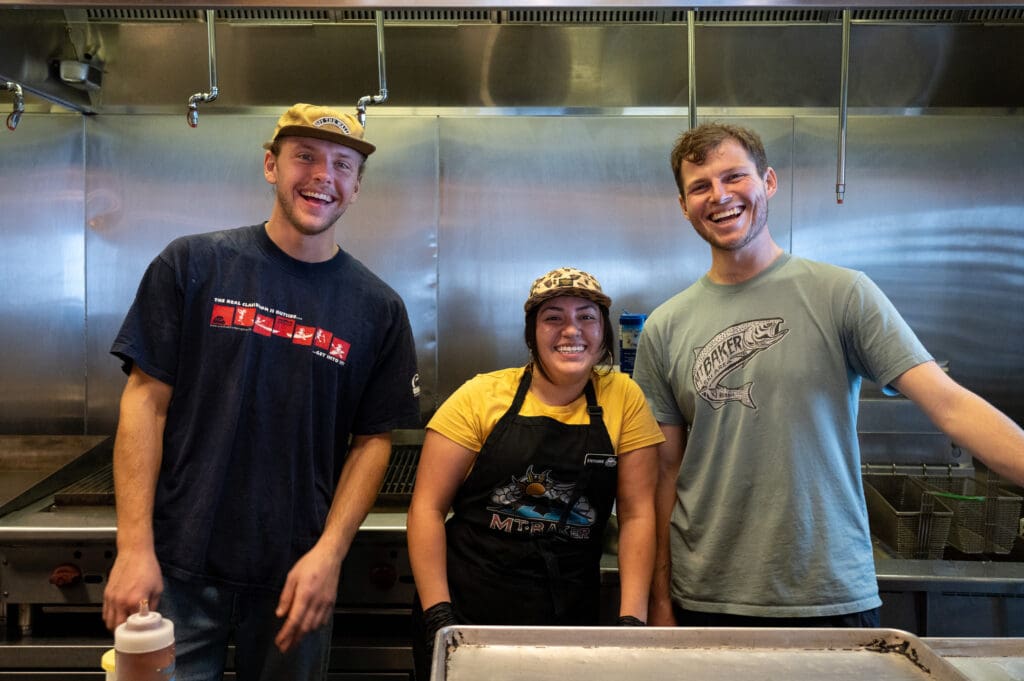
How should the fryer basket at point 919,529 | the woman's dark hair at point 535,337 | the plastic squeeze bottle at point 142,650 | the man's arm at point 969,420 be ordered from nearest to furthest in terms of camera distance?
the plastic squeeze bottle at point 142,650 → the man's arm at point 969,420 → the woman's dark hair at point 535,337 → the fryer basket at point 919,529

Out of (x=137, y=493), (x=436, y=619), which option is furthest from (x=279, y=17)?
(x=436, y=619)

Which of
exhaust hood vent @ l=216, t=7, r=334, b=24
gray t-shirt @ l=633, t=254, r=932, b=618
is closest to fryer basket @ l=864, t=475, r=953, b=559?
gray t-shirt @ l=633, t=254, r=932, b=618

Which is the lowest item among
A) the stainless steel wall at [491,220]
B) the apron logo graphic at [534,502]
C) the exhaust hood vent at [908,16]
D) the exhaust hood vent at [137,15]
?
the apron logo graphic at [534,502]

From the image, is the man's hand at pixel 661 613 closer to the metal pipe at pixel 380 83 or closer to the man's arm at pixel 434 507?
the man's arm at pixel 434 507

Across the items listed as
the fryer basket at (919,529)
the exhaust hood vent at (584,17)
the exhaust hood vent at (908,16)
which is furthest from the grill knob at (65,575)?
the exhaust hood vent at (908,16)

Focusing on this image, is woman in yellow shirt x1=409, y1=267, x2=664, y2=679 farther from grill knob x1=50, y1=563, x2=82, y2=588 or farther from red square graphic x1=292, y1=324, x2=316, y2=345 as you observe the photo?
grill knob x1=50, y1=563, x2=82, y2=588

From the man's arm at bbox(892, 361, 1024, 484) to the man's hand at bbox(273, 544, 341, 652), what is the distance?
1.05 meters

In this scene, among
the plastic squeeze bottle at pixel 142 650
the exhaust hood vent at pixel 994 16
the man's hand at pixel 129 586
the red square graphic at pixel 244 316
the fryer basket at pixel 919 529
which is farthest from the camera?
the exhaust hood vent at pixel 994 16

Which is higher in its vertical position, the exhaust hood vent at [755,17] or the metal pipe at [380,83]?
the exhaust hood vent at [755,17]

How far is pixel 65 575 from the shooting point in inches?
72.3

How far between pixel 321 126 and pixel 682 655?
108 cm

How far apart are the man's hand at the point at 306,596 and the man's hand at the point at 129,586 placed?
21 cm

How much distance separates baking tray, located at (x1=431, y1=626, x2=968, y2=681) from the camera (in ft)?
3.17

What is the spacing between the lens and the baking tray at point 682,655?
966 millimetres
